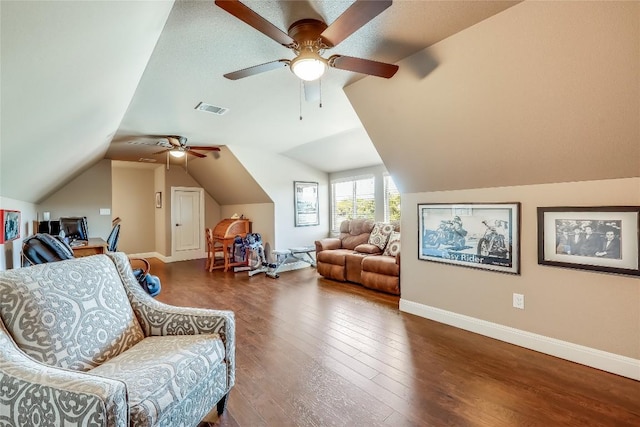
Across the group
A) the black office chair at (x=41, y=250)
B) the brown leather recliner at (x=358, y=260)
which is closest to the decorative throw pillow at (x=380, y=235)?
the brown leather recliner at (x=358, y=260)

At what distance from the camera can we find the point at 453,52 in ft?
6.82

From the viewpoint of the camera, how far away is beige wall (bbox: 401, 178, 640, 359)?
6.88 ft

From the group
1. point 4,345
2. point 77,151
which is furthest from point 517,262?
point 77,151

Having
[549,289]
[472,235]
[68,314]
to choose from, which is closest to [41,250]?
[68,314]

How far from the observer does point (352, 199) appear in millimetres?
6117

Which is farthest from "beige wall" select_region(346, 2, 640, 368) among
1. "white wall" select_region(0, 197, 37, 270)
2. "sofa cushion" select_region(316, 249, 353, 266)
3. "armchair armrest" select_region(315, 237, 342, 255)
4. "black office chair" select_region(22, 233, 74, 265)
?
"white wall" select_region(0, 197, 37, 270)

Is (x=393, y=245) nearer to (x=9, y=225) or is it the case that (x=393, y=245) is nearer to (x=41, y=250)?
(x=41, y=250)

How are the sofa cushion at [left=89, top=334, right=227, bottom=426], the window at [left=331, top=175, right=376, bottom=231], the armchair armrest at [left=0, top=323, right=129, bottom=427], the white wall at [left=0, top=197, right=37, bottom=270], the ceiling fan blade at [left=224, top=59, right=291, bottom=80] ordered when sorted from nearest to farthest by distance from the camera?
the armchair armrest at [left=0, top=323, right=129, bottom=427], the sofa cushion at [left=89, top=334, right=227, bottom=426], the ceiling fan blade at [left=224, top=59, right=291, bottom=80], the white wall at [left=0, top=197, right=37, bottom=270], the window at [left=331, top=175, right=376, bottom=231]

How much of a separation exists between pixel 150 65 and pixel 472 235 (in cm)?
330

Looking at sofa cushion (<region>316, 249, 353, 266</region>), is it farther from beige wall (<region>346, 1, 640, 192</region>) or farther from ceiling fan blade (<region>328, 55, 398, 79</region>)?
ceiling fan blade (<region>328, 55, 398, 79</region>)

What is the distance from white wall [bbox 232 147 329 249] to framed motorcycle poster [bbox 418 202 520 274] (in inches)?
124

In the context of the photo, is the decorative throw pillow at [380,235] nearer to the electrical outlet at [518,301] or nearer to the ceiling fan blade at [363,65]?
the electrical outlet at [518,301]

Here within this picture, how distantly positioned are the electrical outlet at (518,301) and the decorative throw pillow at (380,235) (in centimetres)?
227

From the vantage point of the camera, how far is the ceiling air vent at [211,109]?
3207mm
